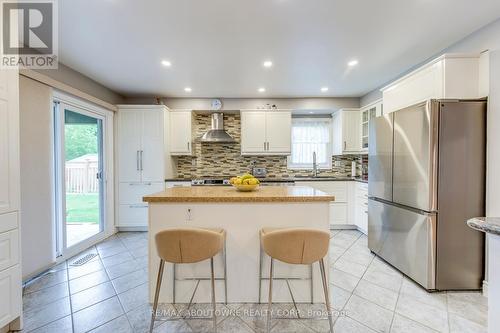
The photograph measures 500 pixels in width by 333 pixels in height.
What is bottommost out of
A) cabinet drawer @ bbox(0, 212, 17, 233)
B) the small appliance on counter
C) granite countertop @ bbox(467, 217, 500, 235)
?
cabinet drawer @ bbox(0, 212, 17, 233)

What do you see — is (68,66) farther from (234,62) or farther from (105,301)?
(105,301)

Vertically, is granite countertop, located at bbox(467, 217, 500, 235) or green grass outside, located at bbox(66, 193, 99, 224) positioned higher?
granite countertop, located at bbox(467, 217, 500, 235)

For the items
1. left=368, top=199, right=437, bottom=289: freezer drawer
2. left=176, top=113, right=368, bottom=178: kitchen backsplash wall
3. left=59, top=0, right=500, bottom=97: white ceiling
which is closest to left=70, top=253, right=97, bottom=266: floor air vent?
left=176, top=113, right=368, bottom=178: kitchen backsplash wall

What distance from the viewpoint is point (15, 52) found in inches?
65.6

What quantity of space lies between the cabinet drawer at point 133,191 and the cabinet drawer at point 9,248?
7.82 ft

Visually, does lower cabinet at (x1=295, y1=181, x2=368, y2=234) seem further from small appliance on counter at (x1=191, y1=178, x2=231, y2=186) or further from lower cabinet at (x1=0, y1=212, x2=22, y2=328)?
lower cabinet at (x1=0, y1=212, x2=22, y2=328)

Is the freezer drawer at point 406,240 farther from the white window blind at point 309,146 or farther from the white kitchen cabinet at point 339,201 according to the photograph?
the white window blind at point 309,146

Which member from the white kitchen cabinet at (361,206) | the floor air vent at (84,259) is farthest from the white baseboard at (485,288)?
the floor air vent at (84,259)

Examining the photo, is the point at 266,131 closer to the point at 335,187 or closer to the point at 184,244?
the point at 335,187

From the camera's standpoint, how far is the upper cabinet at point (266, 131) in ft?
14.5

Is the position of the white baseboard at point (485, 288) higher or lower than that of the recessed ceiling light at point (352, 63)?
lower

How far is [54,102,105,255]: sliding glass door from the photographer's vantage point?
114 inches

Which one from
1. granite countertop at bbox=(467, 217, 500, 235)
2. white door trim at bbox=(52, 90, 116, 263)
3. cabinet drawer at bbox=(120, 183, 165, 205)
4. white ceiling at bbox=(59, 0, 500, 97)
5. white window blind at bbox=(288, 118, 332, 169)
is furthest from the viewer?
white window blind at bbox=(288, 118, 332, 169)

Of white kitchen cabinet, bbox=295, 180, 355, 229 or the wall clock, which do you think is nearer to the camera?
white kitchen cabinet, bbox=295, 180, 355, 229
